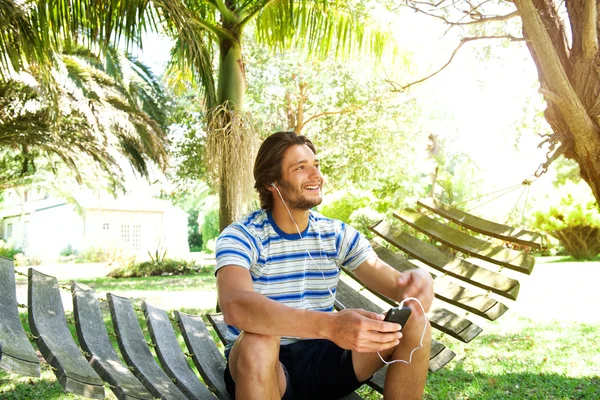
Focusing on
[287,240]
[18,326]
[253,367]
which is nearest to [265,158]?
[287,240]

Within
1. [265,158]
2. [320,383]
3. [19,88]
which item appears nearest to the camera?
[320,383]

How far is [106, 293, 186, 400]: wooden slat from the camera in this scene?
285 centimetres

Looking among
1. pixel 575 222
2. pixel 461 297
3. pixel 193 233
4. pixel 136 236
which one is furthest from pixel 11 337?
pixel 193 233

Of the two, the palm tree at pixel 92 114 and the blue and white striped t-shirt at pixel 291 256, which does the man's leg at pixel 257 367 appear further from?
the palm tree at pixel 92 114

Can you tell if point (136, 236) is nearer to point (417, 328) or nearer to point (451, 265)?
point (451, 265)

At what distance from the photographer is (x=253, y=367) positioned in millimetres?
2406

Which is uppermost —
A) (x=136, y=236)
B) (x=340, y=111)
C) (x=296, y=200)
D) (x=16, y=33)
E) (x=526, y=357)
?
(x=340, y=111)

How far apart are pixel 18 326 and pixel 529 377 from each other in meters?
3.96

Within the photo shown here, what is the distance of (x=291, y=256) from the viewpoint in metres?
2.93

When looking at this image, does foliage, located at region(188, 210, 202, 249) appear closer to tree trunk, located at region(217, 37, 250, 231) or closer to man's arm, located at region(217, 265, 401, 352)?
tree trunk, located at region(217, 37, 250, 231)

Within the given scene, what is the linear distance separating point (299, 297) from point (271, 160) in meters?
0.71

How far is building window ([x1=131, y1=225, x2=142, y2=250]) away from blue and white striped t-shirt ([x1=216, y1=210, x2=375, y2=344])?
110ft

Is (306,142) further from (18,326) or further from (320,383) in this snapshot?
(18,326)

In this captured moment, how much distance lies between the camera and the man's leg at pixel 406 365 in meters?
2.62
